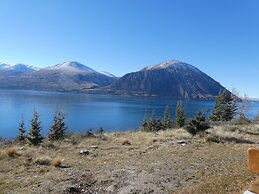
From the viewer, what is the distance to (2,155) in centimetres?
1457

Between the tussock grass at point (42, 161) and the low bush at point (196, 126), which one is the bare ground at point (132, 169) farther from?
the low bush at point (196, 126)

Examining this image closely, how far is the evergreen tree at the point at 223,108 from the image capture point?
6195 cm

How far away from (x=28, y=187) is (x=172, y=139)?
13.1m

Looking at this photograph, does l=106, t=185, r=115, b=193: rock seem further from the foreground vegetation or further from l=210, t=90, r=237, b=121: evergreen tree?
l=210, t=90, r=237, b=121: evergreen tree

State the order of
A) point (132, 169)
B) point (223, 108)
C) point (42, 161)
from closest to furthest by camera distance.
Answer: point (132, 169)
point (42, 161)
point (223, 108)

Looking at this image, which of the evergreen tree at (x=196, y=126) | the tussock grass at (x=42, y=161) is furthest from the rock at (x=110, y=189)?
the evergreen tree at (x=196, y=126)

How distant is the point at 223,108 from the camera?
2621 inches

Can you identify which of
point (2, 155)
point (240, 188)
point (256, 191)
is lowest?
point (2, 155)

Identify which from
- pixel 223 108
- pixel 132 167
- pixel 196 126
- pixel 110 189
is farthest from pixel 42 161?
pixel 223 108

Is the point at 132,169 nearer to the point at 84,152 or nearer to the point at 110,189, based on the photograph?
the point at 110,189

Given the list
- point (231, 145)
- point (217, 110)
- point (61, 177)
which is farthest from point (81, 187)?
point (217, 110)

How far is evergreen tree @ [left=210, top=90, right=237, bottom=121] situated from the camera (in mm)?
61953

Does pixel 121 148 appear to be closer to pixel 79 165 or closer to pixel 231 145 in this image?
pixel 79 165

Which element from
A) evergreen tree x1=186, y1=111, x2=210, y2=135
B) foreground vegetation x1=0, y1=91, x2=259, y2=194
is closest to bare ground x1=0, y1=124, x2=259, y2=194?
foreground vegetation x1=0, y1=91, x2=259, y2=194
